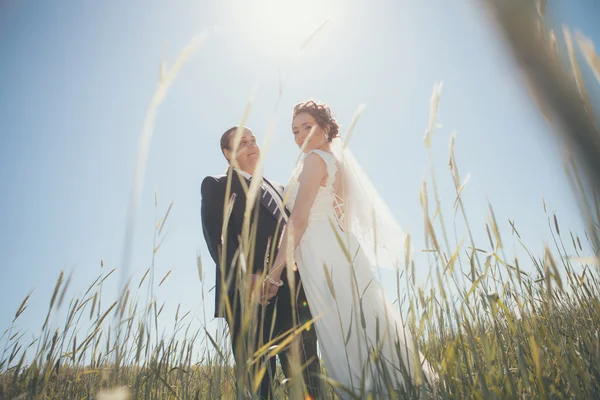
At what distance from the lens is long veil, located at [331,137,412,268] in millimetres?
2488

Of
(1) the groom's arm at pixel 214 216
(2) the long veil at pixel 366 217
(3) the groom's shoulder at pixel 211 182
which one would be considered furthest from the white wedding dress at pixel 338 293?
(3) the groom's shoulder at pixel 211 182

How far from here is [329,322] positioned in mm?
1884

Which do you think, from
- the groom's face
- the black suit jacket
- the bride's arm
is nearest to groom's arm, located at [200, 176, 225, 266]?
the black suit jacket

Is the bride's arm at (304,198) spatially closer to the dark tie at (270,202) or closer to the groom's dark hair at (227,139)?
the dark tie at (270,202)

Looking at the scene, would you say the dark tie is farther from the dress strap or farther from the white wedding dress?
the dress strap

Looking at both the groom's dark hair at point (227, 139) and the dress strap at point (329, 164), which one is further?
the groom's dark hair at point (227, 139)

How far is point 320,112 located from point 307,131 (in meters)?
0.21

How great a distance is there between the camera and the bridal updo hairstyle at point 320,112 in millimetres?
2641

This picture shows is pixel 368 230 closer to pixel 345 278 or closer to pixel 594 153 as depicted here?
pixel 345 278

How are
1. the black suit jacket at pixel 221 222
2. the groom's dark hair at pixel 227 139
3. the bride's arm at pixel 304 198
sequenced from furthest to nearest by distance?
the groom's dark hair at pixel 227 139
the black suit jacket at pixel 221 222
the bride's arm at pixel 304 198

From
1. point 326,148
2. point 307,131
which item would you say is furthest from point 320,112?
point 326,148

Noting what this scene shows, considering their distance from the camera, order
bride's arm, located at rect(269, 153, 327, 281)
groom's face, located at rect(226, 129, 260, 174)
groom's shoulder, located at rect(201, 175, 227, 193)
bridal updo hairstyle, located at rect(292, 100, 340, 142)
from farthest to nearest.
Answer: groom's face, located at rect(226, 129, 260, 174) → groom's shoulder, located at rect(201, 175, 227, 193) → bridal updo hairstyle, located at rect(292, 100, 340, 142) → bride's arm, located at rect(269, 153, 327, 281)

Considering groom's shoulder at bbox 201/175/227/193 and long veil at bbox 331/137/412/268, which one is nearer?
long veil at bbox 331/137/412/268

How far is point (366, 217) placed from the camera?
259cm
